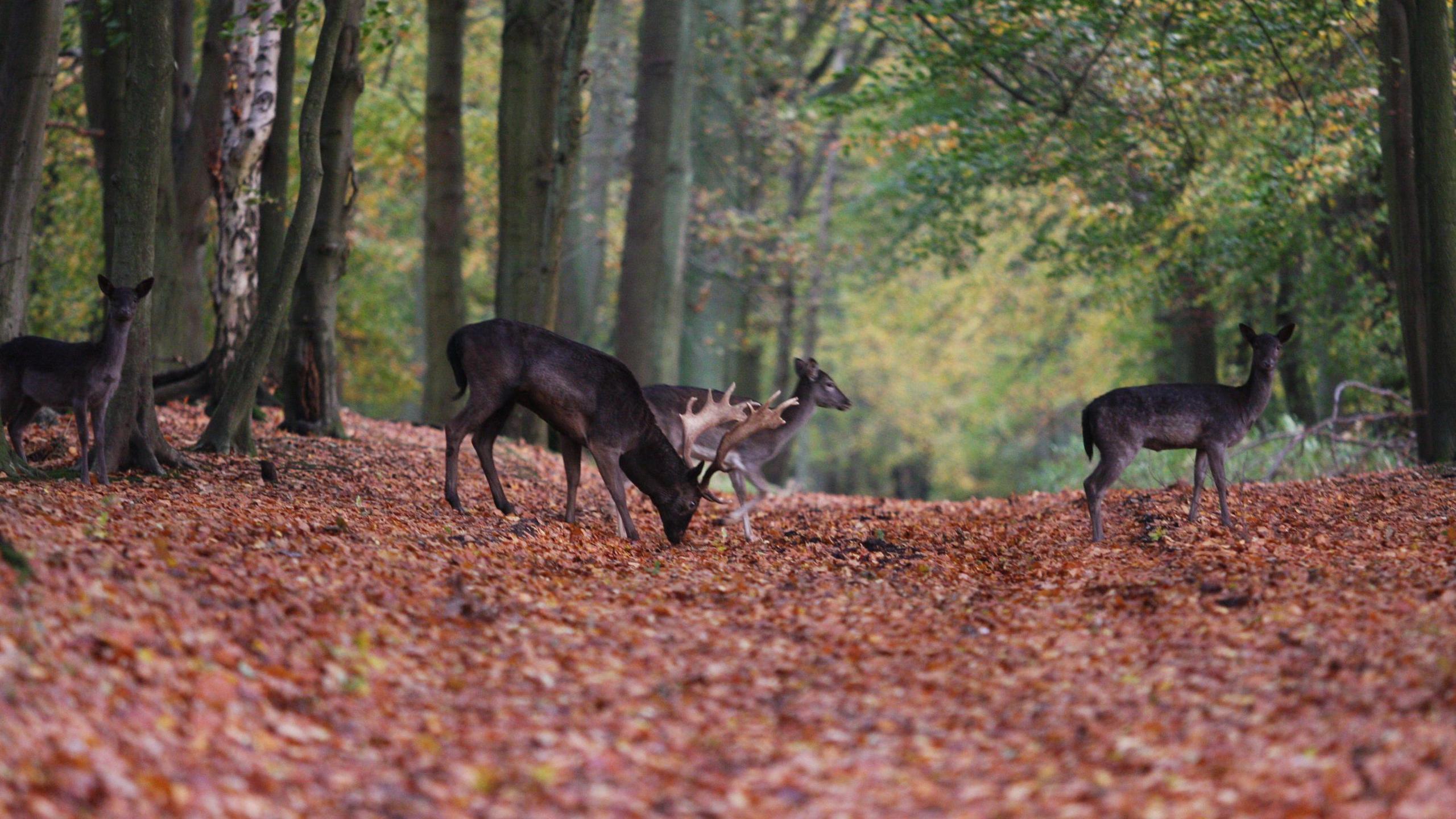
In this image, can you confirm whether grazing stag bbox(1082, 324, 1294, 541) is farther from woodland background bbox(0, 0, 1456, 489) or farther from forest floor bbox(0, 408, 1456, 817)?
woodland background bbox(0, 0, 1456, 489)

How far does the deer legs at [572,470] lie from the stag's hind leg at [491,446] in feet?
1.58

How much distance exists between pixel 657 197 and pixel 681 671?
44.3ft

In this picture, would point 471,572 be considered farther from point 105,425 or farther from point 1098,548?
point 1098,548

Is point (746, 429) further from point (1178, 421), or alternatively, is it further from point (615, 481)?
point (1178, 421)

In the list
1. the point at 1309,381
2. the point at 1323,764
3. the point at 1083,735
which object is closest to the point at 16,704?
the point at 1083,735

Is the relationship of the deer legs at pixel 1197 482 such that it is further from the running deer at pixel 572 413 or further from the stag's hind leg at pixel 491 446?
the stag's hind leg at pixel 491 446

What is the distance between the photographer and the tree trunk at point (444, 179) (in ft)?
53.8

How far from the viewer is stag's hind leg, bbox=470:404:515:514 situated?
34.6 ft

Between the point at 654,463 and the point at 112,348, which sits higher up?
the point at 112,348

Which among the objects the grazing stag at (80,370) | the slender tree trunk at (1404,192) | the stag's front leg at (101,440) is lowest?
the stag's front leg at (101,440)

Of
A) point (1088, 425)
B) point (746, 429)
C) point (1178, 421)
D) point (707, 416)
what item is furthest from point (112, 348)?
point (1178, 421)

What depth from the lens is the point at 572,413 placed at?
10.4m

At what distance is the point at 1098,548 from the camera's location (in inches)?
389

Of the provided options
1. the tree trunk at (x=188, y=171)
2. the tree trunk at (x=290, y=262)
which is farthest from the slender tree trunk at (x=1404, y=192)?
the tree trunk at (x=188, y=171)
